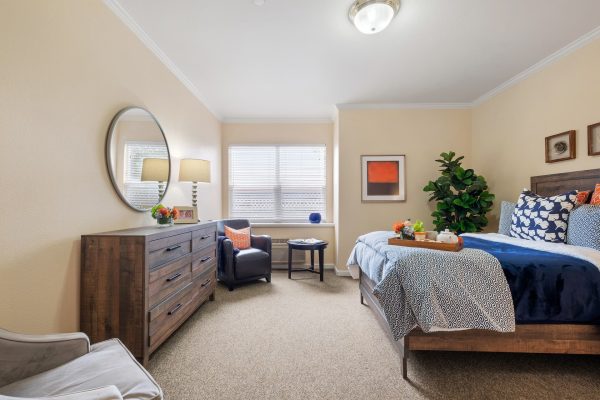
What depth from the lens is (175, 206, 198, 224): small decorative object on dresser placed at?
284 cm

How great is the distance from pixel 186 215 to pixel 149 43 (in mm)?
1761

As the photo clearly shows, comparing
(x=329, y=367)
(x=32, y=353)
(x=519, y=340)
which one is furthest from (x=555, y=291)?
(x=32, y=353)

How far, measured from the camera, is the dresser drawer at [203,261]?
8.54 feet

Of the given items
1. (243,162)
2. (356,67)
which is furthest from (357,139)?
(243,162)

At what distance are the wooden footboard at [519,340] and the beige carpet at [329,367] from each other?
20 cm

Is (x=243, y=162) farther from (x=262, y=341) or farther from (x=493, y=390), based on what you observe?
(x=493, y=390)

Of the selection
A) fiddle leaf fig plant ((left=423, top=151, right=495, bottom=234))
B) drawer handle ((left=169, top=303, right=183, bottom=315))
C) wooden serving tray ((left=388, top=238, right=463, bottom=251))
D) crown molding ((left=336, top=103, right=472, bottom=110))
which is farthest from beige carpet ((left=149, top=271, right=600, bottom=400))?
crown molding ((left=336, top=103, right=472, bottom=110))

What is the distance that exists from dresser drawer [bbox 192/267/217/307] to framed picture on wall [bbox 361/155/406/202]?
2.60 meters

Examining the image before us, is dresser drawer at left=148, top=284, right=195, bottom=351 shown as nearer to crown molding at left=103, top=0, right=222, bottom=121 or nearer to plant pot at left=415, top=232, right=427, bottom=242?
plant pot at left=415, top=232, right=427, bottom=242

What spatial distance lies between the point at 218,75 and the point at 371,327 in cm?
339

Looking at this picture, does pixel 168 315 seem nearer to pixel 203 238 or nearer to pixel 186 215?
pixel 203 238

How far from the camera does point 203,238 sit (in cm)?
281

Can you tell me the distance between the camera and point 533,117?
314cm

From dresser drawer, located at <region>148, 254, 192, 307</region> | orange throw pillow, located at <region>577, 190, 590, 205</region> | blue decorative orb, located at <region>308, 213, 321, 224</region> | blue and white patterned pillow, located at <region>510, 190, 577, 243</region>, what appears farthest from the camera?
blue decorative orb, located at <region>308, 213, 321, 224</region>
